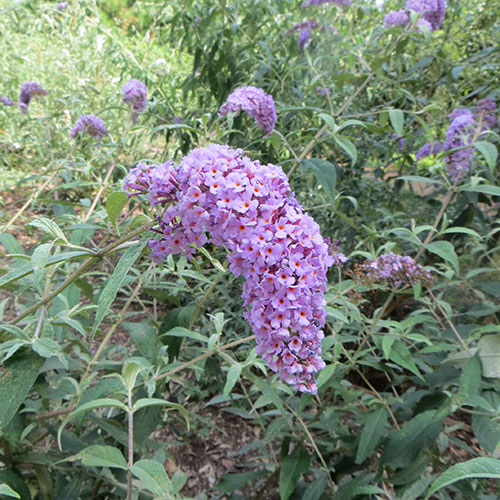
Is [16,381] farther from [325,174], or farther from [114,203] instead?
[325,174]

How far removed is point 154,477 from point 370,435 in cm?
79

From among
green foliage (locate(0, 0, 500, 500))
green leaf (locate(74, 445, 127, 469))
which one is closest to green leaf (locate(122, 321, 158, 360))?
green foliage (locate(0, 0, 500, 500))

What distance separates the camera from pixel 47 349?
2.94 feet

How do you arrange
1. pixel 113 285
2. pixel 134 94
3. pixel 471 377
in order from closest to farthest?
1. pixel 113 285
2. pixel 471 377
3. pixel 134 94

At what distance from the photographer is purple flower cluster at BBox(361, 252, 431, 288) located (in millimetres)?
1412

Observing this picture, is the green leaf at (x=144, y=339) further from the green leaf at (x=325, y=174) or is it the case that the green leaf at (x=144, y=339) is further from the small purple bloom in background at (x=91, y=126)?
the small purple bloom in background at (x=91, y=126)

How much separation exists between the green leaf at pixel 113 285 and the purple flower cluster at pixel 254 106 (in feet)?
3.62

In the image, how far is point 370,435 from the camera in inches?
56.3

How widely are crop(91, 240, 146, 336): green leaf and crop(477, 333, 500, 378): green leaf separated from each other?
1100mm

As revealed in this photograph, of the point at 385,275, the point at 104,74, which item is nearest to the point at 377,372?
the point at 385,275

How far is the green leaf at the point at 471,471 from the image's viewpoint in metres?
0.56

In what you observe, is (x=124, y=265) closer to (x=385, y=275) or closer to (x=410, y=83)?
(x=385, y=275)

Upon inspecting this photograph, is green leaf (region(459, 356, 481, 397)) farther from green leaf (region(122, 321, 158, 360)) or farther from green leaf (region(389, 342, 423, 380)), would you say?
green leaf (region(122, 321, 158, 360))

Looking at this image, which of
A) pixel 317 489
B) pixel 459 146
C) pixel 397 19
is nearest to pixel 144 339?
pixel 317 489
